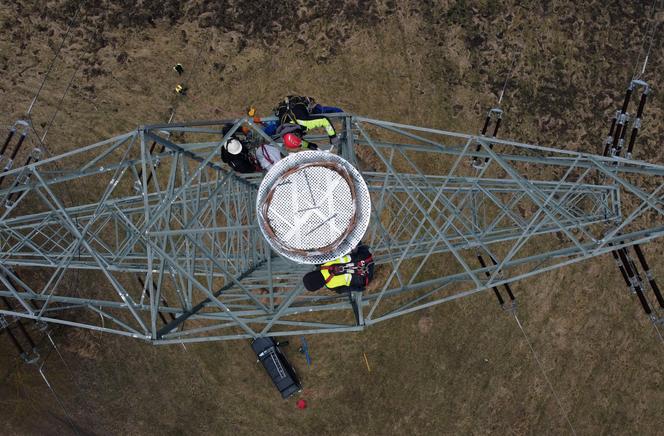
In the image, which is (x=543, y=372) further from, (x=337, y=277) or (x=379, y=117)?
(x=337, y=277)

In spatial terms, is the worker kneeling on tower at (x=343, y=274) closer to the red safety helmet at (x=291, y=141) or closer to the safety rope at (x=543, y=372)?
the red safety helmet at (x=291, y=141)

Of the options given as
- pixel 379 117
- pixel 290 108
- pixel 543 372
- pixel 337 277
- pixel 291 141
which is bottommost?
pixel 543 372

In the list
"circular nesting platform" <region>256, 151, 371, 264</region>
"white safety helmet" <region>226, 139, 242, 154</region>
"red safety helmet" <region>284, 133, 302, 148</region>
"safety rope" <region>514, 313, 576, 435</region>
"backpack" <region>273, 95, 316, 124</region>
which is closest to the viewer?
"circular nesting platform" <region>256, 151, 371, 264</region>

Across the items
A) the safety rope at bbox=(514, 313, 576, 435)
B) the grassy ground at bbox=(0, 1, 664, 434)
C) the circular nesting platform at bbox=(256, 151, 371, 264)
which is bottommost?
the safety rope at bbox=(514, 313, 576, 435)

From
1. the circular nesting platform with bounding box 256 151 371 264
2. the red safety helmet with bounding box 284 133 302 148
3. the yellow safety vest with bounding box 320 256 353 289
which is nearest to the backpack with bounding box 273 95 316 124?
the red safety helmet with bounding box 284 133 302 148

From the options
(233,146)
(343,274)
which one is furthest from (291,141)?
(343,274)

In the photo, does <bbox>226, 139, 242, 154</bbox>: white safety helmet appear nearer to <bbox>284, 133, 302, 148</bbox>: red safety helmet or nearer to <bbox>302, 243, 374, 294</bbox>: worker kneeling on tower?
<bbox>284, 133, 302, 148</bbox>: red safety helmet

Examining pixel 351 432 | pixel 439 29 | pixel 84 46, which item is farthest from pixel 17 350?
pixel 439 29
